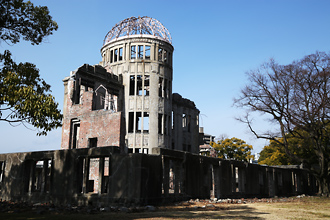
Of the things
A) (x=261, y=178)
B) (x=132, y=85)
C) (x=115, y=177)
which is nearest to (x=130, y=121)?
(x=132, y=85)

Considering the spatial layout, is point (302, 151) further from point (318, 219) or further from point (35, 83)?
point (35, 83)

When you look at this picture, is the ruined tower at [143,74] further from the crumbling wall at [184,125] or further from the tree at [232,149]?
the tree at [232,149]

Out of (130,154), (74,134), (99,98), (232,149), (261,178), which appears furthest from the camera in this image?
(232,149)

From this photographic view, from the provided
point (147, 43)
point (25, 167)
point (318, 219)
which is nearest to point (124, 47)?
point (147, 43)

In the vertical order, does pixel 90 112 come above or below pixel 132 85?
below

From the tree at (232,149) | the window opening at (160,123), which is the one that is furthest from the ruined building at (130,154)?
the tree at (232,149)

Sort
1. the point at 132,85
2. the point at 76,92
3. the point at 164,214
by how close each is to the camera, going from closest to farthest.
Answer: the point at 164,214
the point at 76,92
the point at 132,85

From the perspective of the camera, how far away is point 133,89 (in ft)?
113

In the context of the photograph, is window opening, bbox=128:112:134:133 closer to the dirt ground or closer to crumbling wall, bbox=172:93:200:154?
crumbling wall, bbox=172:93:200:154

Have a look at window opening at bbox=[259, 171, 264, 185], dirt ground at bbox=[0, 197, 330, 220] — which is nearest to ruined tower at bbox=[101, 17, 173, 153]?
window opening at bbox=[259, 171, 264, 185]

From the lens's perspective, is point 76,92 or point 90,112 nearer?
point 90,112

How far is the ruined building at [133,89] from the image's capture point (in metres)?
27.5

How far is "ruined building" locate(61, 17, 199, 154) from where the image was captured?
27.5 metres

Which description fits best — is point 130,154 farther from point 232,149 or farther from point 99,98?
point 232,149
